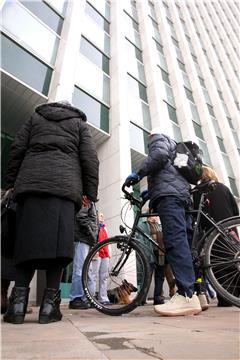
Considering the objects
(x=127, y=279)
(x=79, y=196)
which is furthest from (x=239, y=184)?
(x=79, y=196)

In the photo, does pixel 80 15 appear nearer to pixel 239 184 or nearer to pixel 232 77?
pixel 239 184

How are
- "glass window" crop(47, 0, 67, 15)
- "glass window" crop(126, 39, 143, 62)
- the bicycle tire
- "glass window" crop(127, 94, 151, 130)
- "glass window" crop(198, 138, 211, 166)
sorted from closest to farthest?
the bicycle tire, "glass window" crop(47, 0, 67, 15), "glass window" crop(127, 94, 151, 130), "glass window" crop(126, 39, 143, 62), "glass window" crop(198, 138, 211, 166)

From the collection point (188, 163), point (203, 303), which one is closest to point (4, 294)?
point (203, 303)

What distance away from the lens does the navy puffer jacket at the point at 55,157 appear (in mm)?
2604

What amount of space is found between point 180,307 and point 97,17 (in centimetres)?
1450

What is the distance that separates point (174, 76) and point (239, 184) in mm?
6338

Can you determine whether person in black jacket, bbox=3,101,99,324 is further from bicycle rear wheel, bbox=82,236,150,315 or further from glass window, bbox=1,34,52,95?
glass window, bbox=1,34,52,95

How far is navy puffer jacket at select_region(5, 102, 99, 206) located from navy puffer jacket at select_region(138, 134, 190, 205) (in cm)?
62

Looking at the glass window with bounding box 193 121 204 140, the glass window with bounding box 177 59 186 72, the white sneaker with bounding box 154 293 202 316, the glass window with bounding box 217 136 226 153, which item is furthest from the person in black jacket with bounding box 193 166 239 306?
the glass window with bounding box 177 59 186 72

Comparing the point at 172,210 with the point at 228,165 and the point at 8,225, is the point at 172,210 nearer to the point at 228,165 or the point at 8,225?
the point at 8,225

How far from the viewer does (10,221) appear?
9.58 feet

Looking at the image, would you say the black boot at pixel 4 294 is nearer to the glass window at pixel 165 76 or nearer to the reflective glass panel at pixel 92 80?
the reflective glass panel at pixel 92 80

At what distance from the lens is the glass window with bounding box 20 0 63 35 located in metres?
11.1

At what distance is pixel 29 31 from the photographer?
10.5 meters
